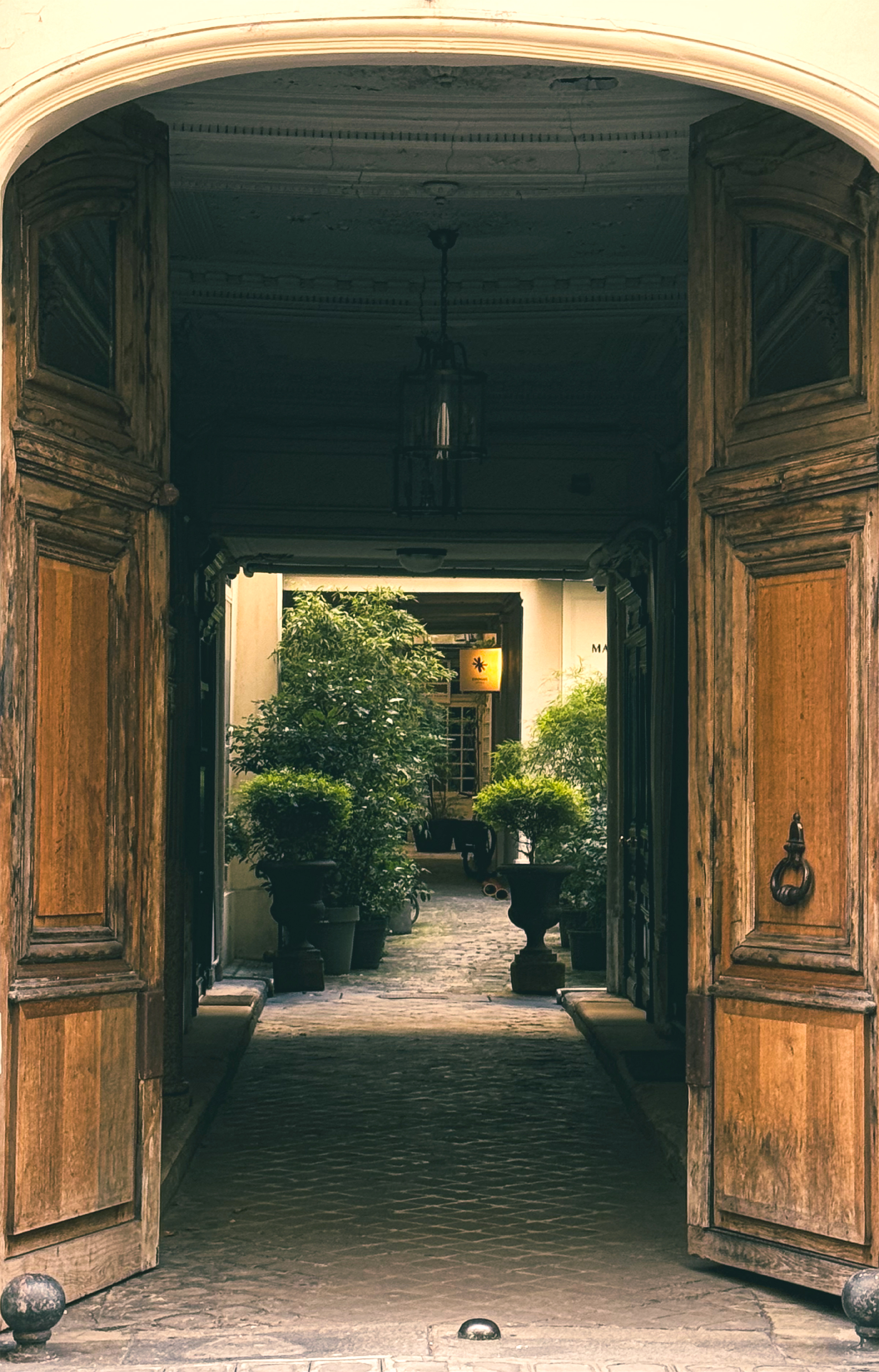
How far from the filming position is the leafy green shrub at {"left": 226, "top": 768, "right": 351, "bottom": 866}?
1223 cm

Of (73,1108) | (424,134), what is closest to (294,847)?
(424,134)

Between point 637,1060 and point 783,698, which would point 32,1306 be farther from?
point 637,1060

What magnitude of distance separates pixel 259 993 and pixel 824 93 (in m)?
8.31

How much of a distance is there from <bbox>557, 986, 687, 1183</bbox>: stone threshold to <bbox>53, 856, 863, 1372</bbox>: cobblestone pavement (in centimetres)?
11

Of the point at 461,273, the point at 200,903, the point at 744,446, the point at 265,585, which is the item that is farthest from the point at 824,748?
the point at 265,585

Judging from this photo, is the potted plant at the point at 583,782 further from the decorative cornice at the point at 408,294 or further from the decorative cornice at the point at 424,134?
the decorative cornice at the point at 424,134

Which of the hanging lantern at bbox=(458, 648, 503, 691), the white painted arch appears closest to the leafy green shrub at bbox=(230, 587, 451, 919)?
the hanging lantern at bbox=(458, 648, 503, 691)

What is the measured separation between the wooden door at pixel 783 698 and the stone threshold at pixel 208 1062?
69.3 inches

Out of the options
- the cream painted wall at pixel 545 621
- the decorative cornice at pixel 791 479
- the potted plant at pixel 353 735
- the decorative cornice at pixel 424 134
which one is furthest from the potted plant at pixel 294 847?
the decorative cornice at pixel 791 479

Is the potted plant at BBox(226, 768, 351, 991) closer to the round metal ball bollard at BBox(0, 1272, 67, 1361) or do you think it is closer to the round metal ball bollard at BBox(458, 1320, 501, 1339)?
the round metal ball bollard at BBox(458, 1320, 501, 1339)

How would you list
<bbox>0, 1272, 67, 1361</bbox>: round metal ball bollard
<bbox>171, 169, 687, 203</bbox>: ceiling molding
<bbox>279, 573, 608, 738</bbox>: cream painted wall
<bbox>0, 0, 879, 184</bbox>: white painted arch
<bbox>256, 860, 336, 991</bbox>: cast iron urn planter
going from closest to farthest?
<bbox>0, 1272, 67, 1361</bbox>: round metal ball bollard → <bbox>0, 0, 879, 184</bbox>: white painted arch → <bbox>171, 169, 687, 203</bbox>: ceiling molding → <bbox>256, 860, 336, 991</bbox>: cast iron urn planter → <bbox>279, 573, 608, 738</bbox>: cream painted wall

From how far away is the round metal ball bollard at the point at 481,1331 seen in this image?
4254mm

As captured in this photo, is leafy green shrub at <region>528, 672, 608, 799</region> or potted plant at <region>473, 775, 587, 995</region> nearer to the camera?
potted plant at <region>473, 775, 587, 995</region>

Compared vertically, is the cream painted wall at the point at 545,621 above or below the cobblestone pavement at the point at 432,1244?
above
